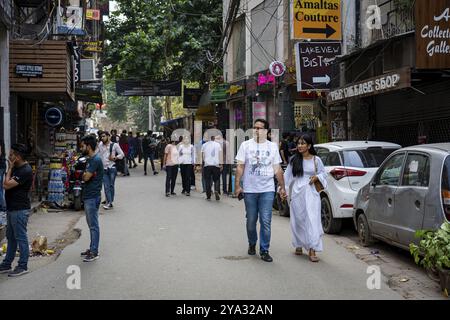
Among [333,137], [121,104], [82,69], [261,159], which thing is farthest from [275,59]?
[121,104]

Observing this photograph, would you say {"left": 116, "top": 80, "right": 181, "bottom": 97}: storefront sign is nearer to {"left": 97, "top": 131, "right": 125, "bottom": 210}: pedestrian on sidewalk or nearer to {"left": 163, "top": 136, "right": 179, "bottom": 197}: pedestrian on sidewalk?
{"left": 163, "top": 136, "right": 179, "bottom": 197}: pedestrian on sidewalk

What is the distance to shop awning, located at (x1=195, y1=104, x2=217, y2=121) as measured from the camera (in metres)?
30.8

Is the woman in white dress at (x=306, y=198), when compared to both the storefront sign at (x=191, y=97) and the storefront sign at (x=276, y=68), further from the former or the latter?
the storefront sign at (x=191, y=97)

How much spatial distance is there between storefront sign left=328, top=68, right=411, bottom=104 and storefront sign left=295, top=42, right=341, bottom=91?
76.1 inches

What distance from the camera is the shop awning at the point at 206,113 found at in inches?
1211

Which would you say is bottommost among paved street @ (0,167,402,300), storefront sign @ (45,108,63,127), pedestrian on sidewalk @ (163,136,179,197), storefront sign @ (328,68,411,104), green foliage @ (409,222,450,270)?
paved street @ (0,167,402,300)

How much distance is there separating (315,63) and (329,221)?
7.02 metres

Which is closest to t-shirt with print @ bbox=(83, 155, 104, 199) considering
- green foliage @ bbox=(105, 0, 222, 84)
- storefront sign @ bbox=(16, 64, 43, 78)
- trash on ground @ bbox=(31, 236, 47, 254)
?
trash on ground @ bbox=(31, 236, 47, 254)

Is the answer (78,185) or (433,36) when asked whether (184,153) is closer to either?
(78,185)

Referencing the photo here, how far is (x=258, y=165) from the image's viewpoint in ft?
24.0

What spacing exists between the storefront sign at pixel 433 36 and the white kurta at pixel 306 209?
3.80 metres

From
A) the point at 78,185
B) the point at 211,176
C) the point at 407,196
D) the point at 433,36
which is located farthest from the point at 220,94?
the point at 407,196

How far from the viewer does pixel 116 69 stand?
101ft

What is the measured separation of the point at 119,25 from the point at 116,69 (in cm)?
254
